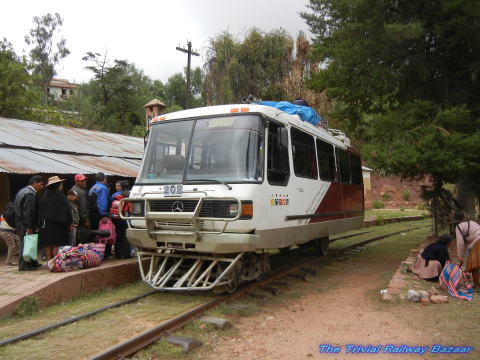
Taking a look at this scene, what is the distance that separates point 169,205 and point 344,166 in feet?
19.5

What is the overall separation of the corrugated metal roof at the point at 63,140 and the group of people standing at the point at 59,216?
3723 mm

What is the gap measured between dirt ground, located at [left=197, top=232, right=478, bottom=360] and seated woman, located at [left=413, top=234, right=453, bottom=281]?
3.00 feet

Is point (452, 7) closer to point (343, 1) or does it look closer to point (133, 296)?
point (343, 1)

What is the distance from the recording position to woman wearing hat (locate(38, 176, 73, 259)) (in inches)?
293

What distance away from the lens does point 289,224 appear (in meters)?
7.38

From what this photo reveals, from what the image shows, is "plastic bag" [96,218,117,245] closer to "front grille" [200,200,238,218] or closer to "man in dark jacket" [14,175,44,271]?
"man in dark jacket" [14,175,44,271]

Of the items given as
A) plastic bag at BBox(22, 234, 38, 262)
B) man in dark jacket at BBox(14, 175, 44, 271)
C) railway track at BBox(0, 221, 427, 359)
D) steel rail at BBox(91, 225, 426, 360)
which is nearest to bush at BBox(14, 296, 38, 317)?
railway track at BBox(0, 221, 427, 359)

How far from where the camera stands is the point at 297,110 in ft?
Result: 28.7

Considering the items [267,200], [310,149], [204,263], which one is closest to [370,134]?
[310,149]

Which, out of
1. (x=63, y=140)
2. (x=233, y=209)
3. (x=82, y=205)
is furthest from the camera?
(x=63, y=140)

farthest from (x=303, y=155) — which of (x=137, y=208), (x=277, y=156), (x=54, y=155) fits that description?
(x=54, y=155)

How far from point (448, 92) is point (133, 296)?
914 centimetres

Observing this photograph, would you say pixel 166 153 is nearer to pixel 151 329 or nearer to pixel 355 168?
pixel 151 329

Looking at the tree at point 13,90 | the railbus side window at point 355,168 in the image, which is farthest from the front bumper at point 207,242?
the tree at point 13,90
